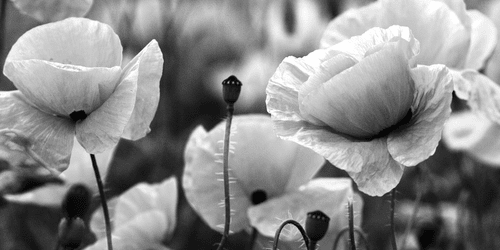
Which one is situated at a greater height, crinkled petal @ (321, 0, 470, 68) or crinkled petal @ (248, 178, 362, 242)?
crinkled petal @ (321, 0, 470, 68)

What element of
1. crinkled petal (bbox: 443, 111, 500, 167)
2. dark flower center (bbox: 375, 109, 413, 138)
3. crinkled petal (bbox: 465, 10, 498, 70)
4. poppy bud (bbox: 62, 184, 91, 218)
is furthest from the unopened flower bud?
crinkled petal (bbox: 443, 111, 500, 167)

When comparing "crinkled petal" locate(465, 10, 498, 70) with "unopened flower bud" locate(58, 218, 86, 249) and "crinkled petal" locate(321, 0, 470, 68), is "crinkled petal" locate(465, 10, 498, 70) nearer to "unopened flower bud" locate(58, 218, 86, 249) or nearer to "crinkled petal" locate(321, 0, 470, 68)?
"crinkled petal" locate(321, 0, 470, 68)

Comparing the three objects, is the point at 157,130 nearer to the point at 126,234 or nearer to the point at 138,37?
the point at 138,37

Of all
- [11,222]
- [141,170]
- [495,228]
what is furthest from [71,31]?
[495,228]

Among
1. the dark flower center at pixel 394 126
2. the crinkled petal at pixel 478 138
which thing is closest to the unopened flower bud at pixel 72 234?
the dark flower center at pixel 394 126

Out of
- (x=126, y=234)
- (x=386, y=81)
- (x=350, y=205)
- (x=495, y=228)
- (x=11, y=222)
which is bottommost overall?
(x=495, y=228)

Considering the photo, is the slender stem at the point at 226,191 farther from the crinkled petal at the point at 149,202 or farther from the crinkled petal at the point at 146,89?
the crinkled petal at the point at 149,202
